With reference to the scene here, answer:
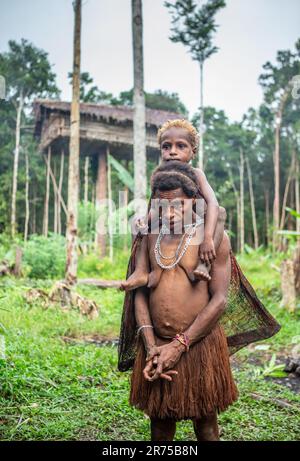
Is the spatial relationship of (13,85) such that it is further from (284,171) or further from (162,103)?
(284,171)

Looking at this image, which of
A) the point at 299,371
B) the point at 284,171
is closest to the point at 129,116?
Answer: the point at 299,371

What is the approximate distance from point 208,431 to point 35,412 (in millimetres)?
1604

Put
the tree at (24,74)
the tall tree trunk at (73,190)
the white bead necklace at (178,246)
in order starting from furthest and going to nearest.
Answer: the tree at (24,74)
the tall tree trunk at (73,190)
the white bead necklace at (178,246)

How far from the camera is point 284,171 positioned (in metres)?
30.9

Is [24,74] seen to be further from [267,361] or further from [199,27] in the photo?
[267,361]

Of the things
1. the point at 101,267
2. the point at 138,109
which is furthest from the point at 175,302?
the point at 101,267

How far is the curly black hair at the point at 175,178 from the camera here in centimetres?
265

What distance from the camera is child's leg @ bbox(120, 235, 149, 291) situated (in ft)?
8.65

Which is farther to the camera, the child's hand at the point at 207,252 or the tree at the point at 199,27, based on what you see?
the tree at the point at 199,27

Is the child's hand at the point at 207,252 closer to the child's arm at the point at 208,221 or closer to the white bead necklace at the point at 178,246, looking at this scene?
the child's arm at the point at 208,221

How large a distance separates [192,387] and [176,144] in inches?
57.4

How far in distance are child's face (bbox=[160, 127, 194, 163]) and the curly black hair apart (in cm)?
23

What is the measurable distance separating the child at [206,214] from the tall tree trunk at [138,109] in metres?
6.18

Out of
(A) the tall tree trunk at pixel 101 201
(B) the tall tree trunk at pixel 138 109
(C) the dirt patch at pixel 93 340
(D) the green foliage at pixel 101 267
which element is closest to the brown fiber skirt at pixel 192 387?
(C) the dirt patch at pixel 93 340
